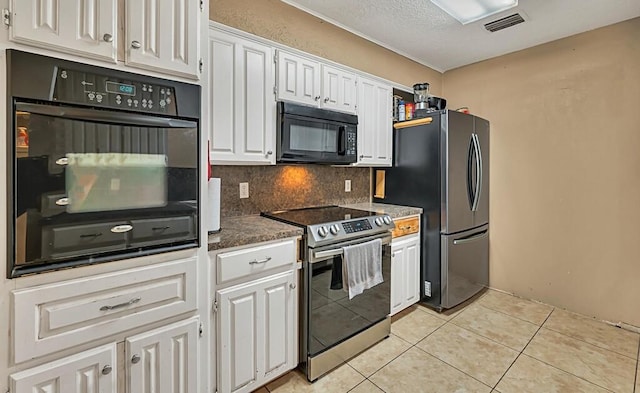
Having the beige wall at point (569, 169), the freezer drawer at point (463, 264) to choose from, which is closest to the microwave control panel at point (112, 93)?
the freezer drawer at point (463, 264)

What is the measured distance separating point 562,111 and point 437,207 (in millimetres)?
1564

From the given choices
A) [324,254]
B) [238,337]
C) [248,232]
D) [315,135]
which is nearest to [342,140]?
[315,135]

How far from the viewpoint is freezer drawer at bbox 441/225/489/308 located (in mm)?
2822

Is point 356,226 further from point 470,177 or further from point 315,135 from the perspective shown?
point 470,177

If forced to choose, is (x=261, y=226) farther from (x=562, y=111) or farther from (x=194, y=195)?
(x=562, y=111)

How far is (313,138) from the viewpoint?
2367mm

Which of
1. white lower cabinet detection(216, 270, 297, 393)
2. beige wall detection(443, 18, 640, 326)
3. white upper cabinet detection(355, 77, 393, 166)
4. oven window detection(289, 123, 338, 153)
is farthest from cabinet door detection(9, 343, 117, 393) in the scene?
beige wall detection(443, 18, 640, 326)

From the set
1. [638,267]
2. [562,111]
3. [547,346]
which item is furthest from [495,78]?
[547,346]

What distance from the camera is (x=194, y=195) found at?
55.0 inches

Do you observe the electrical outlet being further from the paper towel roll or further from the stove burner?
the paper towel roll

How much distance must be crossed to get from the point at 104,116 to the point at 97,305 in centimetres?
72

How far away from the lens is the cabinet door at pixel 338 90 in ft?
8.16

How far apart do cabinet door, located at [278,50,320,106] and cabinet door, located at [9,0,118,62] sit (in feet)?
3.83

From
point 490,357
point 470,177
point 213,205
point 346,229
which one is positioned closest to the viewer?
point 213,205
